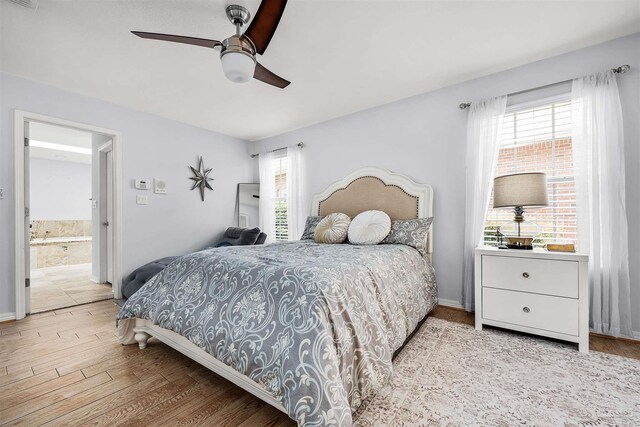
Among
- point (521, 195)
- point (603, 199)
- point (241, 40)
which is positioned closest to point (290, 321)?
point (241, 40)

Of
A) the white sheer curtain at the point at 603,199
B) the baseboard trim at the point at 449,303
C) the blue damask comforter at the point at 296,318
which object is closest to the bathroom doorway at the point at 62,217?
the blue damask comforter at the point at 296,318

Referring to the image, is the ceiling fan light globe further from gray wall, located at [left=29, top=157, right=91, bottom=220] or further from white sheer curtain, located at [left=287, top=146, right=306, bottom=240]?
gray wall, located at [left=29, top=157, right=91, bottom=220]

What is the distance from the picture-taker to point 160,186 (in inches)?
148

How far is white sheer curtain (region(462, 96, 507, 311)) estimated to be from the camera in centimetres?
258

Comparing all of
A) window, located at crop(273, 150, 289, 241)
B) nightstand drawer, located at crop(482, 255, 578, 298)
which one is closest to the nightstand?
nightstand drawer, located at crop(482, 255, 578, 298)

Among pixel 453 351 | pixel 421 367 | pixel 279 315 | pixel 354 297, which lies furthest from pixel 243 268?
pixel 453 351

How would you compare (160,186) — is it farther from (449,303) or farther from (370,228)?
(449,303)

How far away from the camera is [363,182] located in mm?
3422

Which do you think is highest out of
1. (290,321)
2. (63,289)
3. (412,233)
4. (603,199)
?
(603,199)

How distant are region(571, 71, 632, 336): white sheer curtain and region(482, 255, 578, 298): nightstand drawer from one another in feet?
1.35

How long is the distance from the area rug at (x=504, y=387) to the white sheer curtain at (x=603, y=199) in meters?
0.45

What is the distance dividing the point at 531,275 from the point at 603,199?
0.83 meters

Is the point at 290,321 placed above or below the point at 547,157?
below

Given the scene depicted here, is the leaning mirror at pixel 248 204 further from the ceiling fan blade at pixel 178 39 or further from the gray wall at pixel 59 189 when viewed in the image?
the gray wall at pixel 59 189
